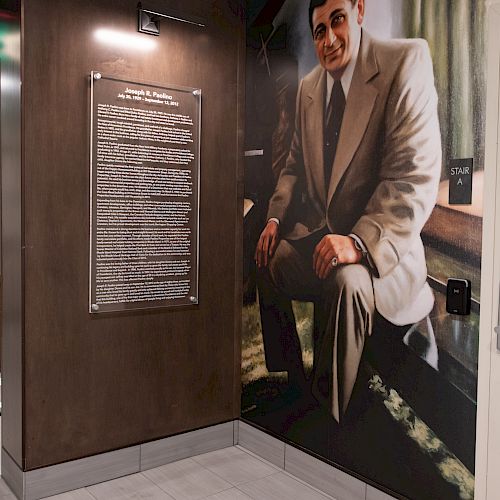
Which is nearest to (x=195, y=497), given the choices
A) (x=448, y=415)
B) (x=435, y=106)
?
(x=448, y=415)

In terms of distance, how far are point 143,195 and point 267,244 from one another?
0.73 m

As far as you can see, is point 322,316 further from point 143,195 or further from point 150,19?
point 150,19

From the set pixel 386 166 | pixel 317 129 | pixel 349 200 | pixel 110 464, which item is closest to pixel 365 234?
pixel 349 200

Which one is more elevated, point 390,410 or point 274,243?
point 274,243

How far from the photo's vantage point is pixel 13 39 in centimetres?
266

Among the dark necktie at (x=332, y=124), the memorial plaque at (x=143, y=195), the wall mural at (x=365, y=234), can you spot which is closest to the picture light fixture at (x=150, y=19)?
the memorial plaque at (x=143, y=195)

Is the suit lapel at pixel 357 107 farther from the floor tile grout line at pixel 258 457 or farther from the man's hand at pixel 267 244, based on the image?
the floor tile grout line at pixel 258 457

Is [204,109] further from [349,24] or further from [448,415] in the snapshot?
[448,415]

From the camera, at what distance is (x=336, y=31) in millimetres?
2734

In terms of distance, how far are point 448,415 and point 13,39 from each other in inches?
99.5

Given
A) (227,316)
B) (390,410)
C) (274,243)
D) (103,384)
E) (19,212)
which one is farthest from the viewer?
(227,316)

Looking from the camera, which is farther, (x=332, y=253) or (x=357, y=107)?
(x=332, y=253)

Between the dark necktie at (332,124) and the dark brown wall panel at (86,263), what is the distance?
2.27ft

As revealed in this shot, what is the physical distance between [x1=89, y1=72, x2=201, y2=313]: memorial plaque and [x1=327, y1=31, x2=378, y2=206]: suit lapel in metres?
0.84
